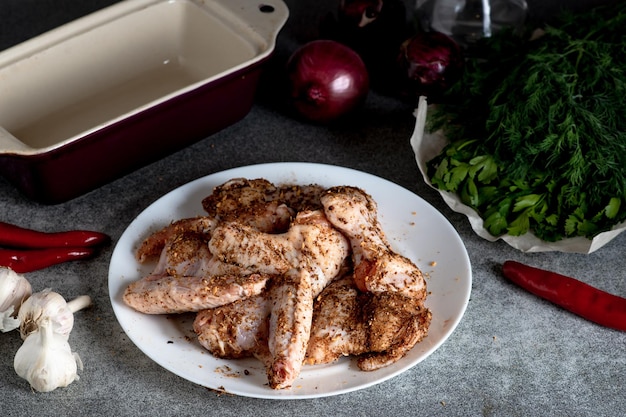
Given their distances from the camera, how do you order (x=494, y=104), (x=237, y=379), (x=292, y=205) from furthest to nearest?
(x=494, y=104), (x=292, y=205), (x=237, y=379)

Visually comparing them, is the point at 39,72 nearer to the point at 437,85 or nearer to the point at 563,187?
the point at 437,85

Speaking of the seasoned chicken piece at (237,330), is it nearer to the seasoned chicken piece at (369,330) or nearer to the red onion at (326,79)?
the seasoned chicken piece at (369,330)

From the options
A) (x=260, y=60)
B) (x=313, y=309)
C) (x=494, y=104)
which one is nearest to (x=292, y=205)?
(x=313, y=309)

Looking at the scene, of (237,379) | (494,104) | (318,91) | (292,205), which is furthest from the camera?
(318,91)

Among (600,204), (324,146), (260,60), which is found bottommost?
(324,146)

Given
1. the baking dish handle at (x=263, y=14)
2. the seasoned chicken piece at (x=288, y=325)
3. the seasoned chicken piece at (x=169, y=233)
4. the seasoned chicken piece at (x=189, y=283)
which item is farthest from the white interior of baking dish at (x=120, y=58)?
the seasoned chicken piece at (x=288, y=325)

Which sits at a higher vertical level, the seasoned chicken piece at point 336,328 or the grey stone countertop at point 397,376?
the seasoned chicken piece at point 336,328

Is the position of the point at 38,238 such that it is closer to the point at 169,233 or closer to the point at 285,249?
the point at 169,233
